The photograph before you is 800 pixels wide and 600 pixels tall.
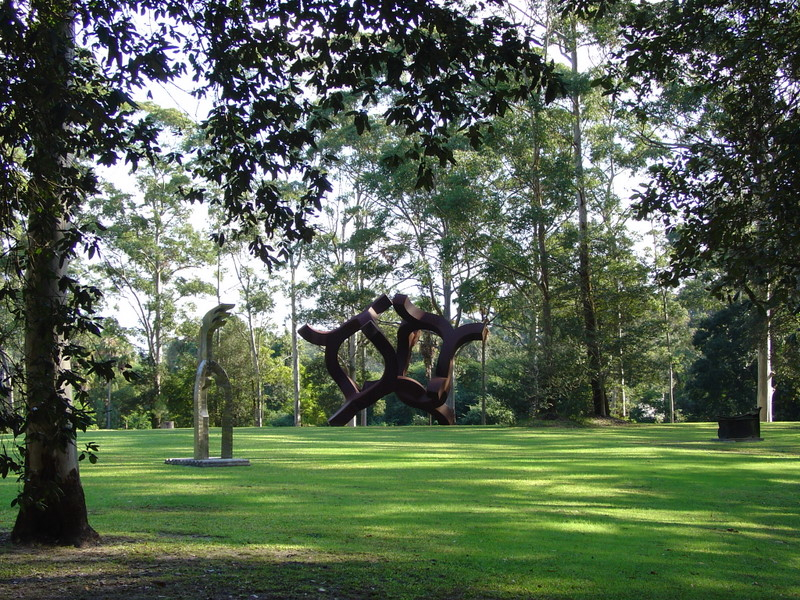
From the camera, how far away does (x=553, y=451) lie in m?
18.6

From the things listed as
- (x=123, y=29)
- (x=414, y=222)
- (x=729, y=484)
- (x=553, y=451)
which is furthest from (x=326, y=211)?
(x=123, y=29)

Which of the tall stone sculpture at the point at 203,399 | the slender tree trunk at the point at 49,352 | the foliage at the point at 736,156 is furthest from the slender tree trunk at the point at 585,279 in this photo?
the slender tree trunk at the point at 49,352

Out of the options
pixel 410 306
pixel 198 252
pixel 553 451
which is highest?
pixel 198 252

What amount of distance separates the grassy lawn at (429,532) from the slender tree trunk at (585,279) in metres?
18.7

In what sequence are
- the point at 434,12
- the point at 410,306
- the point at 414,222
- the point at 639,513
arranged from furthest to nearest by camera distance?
the point at 414,222 → the point at 410,306 → the point at 639,513 → the point at 434,12

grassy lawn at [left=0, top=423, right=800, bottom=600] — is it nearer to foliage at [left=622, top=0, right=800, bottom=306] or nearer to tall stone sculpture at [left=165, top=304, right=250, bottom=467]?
tall stone sculpture at [left=165, top=304, right=250, bottom=467]

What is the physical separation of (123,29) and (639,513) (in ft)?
24.3

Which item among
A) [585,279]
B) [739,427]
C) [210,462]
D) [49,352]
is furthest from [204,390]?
[585,279]

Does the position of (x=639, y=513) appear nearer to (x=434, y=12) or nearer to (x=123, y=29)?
(x=434, y=12)

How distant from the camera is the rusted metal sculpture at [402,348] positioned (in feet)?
82.9

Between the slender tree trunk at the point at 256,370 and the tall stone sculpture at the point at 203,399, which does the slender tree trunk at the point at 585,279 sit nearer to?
the slender tree trunk at the point at 256,370

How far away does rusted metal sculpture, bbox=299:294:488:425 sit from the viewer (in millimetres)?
25281

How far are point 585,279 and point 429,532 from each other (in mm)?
28059

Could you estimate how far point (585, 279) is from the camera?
34.9 m
